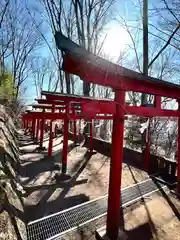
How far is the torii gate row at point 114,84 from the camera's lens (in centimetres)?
197

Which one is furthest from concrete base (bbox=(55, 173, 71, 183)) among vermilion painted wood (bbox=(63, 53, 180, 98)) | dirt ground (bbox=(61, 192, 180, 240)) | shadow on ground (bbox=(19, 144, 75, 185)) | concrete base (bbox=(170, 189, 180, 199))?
vermilion painted wood (bbox=(63, 53, 180, 98))

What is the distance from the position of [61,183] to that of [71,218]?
1.64m

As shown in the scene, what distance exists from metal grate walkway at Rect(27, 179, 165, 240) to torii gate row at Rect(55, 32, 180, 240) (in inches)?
26.3

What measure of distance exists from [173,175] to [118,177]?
11.3 ft

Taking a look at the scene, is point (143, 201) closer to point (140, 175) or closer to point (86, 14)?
point (140, 175)

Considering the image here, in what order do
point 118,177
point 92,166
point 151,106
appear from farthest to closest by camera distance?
point 92,166 < point 151,106 < point 118,177

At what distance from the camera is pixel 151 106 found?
11.1 ft

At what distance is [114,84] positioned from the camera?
8.19 ft

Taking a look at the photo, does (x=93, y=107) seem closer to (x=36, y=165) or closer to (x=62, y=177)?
(x=62, y=177)

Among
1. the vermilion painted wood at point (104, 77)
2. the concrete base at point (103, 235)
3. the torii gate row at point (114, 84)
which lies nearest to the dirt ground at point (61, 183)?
the concrete base at point (103, 235)

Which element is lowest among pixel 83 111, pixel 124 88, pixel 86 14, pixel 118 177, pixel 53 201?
pixel 53 201

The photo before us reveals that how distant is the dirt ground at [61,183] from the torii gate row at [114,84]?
1.46 metres

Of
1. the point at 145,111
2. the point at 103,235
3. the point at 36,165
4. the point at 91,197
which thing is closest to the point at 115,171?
the point at 103,235

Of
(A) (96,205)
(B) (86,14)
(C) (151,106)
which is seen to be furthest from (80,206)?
(B) (86,14)
